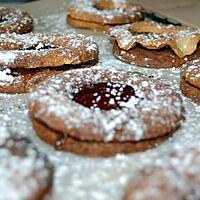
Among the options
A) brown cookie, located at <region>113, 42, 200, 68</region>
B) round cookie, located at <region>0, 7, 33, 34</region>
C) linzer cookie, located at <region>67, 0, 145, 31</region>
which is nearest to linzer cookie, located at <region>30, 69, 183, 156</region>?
brown cookie, located at <region>113, 42, 200, 68</region>

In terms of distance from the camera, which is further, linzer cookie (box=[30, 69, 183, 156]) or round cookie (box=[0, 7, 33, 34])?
round cookie (box=[0, 7, 33, 34])

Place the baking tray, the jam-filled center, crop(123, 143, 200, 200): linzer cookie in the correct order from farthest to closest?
the jam-filled center
the baking tray
crop(123, 143, 200, 200): linzer cookie

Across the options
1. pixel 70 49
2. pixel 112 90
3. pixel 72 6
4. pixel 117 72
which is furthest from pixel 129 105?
pixel 72 6

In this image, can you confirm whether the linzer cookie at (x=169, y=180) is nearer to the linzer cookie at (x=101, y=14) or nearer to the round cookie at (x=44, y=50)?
the round cookie at (x=44, y=50)

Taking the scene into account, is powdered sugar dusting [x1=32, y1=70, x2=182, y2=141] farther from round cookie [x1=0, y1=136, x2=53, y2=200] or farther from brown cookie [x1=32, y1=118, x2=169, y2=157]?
round cookie [x1=0, y1=136, x2=53, y2=200]

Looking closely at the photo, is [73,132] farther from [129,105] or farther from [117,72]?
[117,72]

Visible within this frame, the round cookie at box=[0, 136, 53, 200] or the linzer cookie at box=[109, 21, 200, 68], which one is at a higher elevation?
the round cookie at box=[0, 136, 53, 200]

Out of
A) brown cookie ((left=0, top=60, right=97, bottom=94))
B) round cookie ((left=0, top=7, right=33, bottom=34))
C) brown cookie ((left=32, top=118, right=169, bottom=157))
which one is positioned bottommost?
round cookie ((left=0, top=7, right=33, bottom=34))
